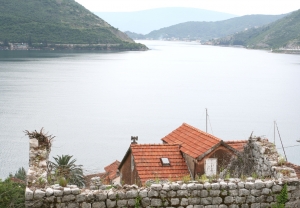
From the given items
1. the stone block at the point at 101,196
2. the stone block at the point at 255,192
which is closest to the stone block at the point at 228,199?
the stone block at the point at 255,192

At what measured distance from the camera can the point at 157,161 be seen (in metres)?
15.2

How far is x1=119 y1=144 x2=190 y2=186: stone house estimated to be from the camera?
14.8 m

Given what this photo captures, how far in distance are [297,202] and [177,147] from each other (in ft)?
29.6

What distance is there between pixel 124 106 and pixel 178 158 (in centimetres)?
7763

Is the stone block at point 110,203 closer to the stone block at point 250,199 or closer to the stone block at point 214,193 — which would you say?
the stone block at point 214,193

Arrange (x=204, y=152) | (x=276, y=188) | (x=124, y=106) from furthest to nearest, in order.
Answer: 1. (x=124, y=106)
2. (x=204, y=152)
3. (x=276, y=188)

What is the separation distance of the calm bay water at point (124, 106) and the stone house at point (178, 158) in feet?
103

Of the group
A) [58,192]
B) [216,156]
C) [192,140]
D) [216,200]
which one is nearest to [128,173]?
[192,140]

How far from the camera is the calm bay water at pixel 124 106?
60.2 m

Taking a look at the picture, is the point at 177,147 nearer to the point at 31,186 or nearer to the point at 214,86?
the point at 31,186

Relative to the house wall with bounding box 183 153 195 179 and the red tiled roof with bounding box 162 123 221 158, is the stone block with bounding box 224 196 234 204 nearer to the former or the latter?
the red tiled roof with bounding box 162 123 221 158

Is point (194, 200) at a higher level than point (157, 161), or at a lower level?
higher

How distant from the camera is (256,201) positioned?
24.0ft

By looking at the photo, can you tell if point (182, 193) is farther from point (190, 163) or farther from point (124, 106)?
point (124, 106)
